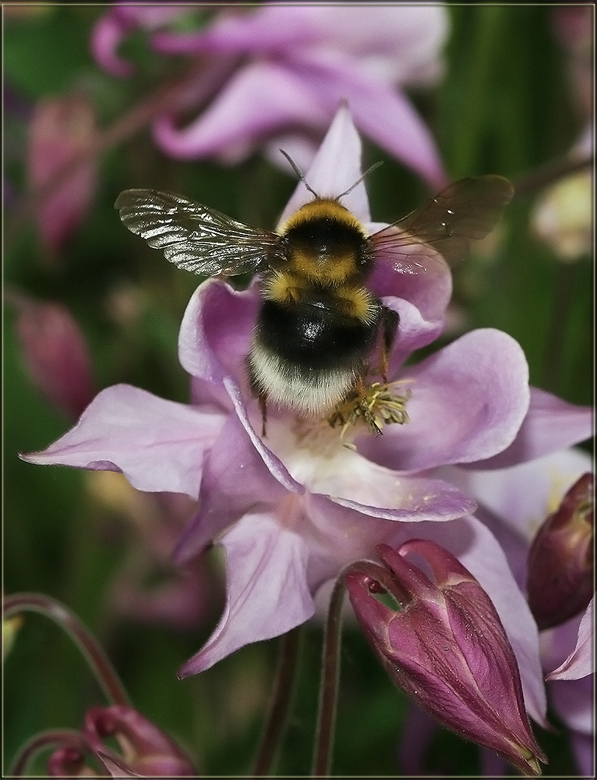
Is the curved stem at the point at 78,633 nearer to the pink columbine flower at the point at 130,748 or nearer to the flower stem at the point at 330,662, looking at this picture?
the pink columbine flower at the point at 130,748

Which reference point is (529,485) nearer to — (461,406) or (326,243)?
(461,406)

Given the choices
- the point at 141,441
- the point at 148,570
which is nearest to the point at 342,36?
the point at 148,570

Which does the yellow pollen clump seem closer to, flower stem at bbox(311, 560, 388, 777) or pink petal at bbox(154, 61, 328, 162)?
flower stem at bbox(311, 560, 388, 777)

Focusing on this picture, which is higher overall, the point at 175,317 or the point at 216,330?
the point at 216,330

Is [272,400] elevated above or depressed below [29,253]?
above

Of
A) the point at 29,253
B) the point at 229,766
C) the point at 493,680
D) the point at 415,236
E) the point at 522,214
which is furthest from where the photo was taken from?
the point at 29,253

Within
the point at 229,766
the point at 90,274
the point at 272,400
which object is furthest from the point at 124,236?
the point at 272,400

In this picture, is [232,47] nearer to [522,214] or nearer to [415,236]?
[522,214]

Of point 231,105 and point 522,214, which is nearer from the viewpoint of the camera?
point 231,105
